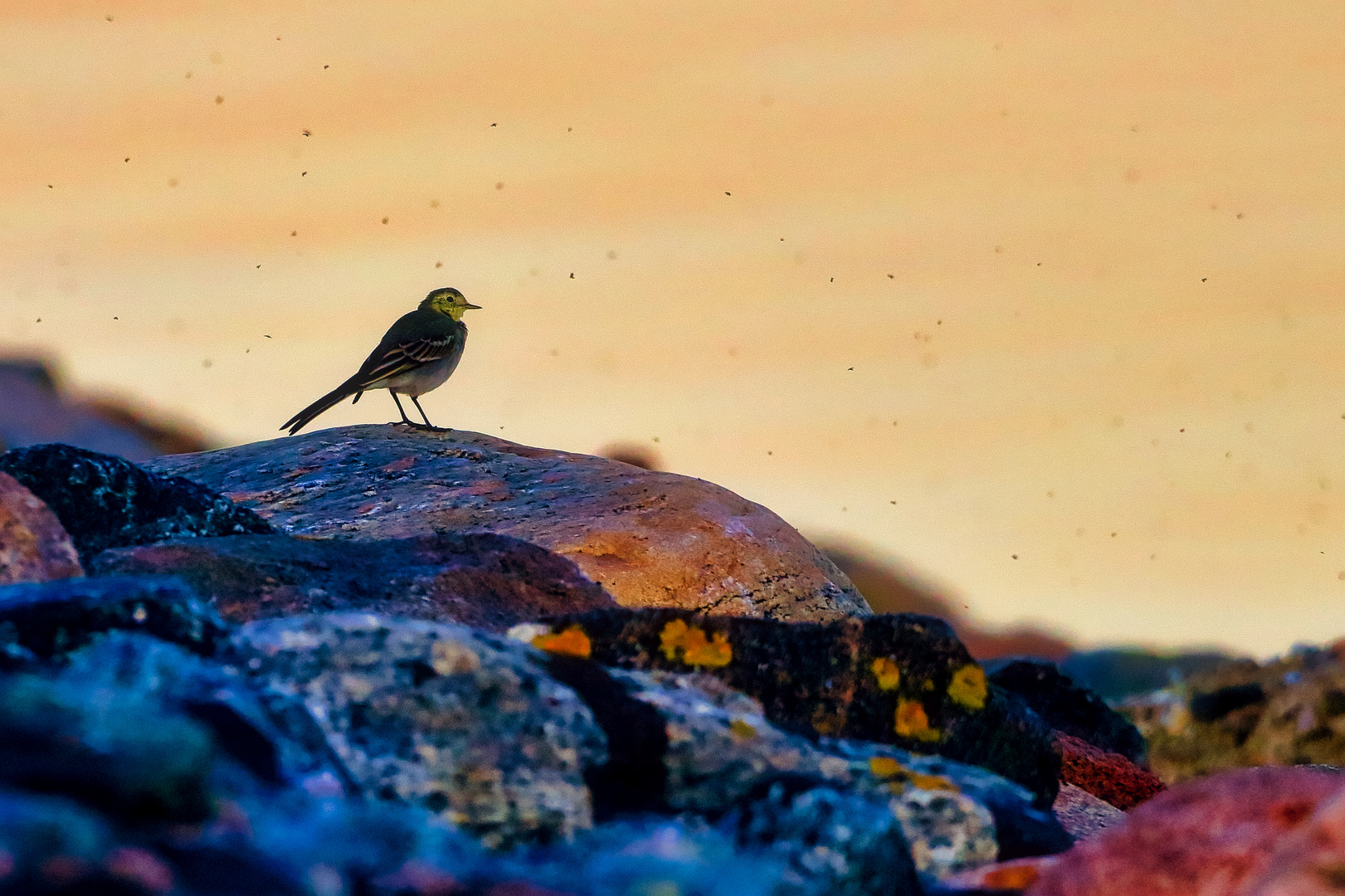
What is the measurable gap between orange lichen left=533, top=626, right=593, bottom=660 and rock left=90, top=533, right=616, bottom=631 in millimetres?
1520

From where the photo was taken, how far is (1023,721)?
6.42 m

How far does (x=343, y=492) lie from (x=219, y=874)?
27.4 ft

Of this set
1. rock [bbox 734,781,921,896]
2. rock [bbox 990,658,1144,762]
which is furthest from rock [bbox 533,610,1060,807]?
rock [bbox 990,658,1144,762]

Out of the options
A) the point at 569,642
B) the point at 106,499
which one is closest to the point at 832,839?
the point at 569,642

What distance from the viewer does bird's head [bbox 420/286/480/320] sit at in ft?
54.2

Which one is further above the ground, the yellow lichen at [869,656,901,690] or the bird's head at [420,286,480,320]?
the bird's head at [420,286,480,320]

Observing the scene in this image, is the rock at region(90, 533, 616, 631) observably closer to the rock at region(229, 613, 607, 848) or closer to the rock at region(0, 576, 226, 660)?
the rock at region(0, 576, 226, 660)

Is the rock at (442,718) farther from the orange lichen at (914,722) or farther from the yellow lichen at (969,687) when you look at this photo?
the yellow lichen at (969,687)

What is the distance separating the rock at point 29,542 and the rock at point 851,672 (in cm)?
241

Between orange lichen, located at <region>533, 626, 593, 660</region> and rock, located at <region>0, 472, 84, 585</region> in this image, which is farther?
rock, located at <region>0, 472, 84, 585</region>

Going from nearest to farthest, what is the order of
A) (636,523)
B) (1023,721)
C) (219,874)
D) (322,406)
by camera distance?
1. (219,874)
2. (1023,721)
3. (636,523)
4. (322,406)

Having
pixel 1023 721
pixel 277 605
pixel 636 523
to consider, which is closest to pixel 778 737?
pixel 1023 721

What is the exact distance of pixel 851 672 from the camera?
6117 millimetres

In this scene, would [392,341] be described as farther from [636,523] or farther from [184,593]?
[184,593]
